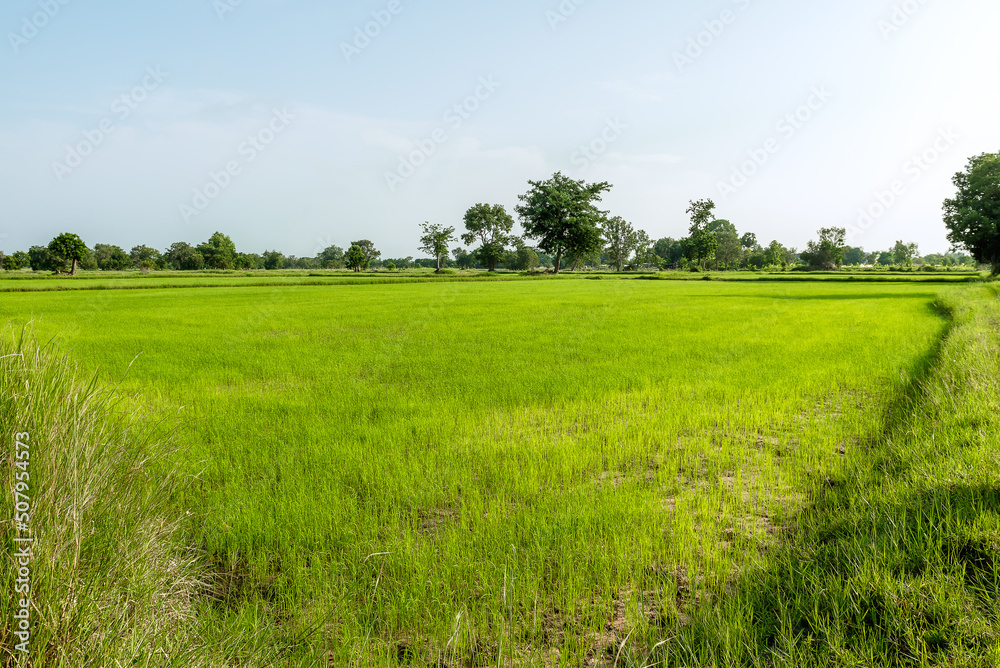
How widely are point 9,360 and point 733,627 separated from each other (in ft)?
12.3

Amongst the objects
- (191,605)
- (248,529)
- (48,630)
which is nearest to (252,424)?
(248,529)

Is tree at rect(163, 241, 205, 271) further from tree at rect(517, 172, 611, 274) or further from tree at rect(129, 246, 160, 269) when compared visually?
tree at rect(517, 172, 611, 274)

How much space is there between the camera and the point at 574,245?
8375cm

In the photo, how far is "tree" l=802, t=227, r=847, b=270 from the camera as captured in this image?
343 feet

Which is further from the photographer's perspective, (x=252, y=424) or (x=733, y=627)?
(x=252, y=424)

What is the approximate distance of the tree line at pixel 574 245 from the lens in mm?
38312

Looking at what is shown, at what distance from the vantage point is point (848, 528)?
369 centimetres

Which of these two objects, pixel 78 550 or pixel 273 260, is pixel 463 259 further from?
pixel 78 550

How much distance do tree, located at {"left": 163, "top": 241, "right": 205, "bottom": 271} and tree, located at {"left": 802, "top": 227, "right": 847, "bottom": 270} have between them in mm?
130809

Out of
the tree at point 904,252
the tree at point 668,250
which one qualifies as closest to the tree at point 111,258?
the tree at point 668,250

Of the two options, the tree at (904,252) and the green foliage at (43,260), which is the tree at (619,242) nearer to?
the tree at (904,252)

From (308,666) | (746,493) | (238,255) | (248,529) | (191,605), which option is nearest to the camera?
(308,666)

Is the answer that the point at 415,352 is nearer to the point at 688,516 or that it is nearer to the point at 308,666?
the point at 688,516

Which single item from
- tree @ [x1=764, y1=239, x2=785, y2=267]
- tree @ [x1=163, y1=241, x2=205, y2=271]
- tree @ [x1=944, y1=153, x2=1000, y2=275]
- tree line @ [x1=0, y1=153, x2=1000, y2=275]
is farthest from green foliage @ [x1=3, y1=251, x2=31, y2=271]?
tree @ [x1=764, y1=239, x2=785, y2=267]
